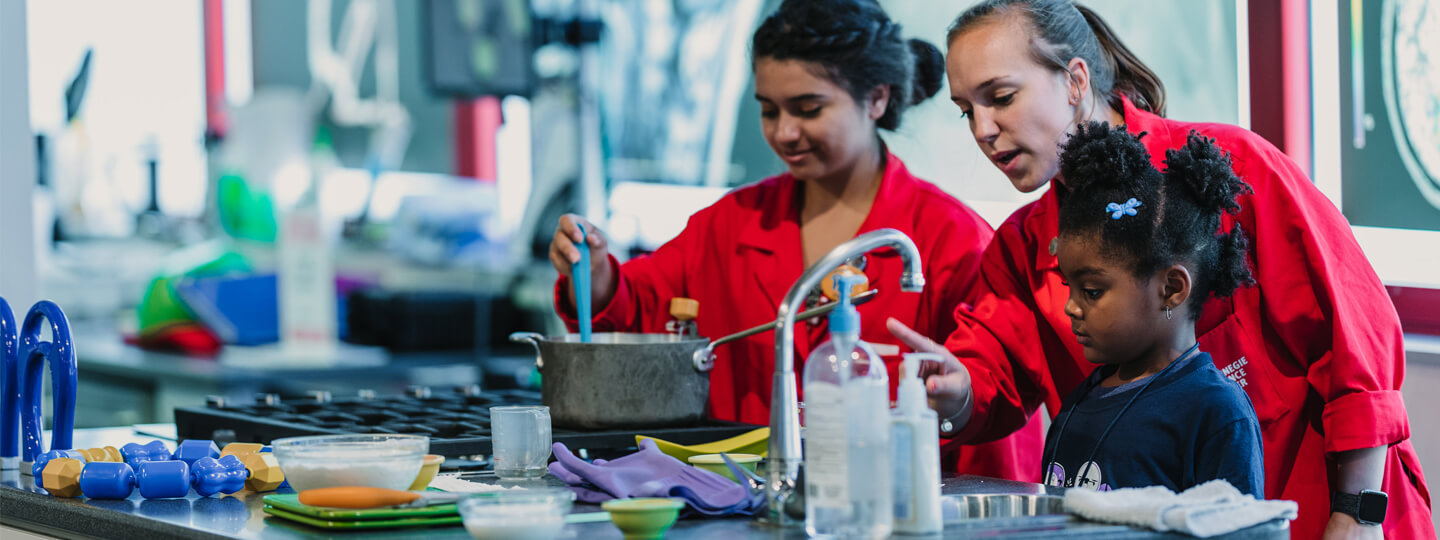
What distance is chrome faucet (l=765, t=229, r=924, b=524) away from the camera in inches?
55.9

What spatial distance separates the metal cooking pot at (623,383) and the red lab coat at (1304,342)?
397mm

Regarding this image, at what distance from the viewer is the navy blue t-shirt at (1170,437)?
1.69 metres

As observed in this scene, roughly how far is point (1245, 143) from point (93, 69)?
20.5 feet

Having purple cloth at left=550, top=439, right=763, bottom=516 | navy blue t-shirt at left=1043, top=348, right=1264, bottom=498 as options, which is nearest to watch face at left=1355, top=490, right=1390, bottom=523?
navy blue t-shirt at left=1043, top=348, right=1264, bottom=498

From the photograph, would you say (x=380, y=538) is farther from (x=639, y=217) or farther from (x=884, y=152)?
(x=639, y=217)

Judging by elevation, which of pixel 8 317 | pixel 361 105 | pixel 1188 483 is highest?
pixel 361 105

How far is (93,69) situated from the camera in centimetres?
702

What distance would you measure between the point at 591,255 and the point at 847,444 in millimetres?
1273

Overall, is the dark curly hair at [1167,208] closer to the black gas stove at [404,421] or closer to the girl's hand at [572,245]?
the black gas stove at [404,421]

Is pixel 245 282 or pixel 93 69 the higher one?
pixel 93 69

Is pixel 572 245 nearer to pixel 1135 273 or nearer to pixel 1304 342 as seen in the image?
pixel 1135 273

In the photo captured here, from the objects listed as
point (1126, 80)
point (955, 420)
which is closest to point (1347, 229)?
point (1126, 80)

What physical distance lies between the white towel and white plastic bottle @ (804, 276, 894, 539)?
235 millimetres

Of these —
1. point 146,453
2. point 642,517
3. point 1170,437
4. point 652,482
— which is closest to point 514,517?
point 642,517
